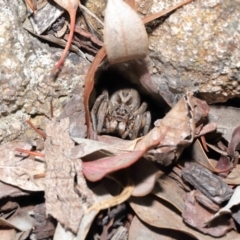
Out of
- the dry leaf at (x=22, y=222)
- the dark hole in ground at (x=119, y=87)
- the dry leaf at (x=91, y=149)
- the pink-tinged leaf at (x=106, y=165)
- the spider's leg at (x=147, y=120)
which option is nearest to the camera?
the pink-tinged leaf at (x=106, y=165)

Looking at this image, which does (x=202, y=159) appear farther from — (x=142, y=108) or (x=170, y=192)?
(x=142, y=108)

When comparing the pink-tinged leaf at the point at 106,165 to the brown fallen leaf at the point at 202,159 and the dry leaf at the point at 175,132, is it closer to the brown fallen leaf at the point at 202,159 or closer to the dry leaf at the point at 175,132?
the dry leaf at the point at 175,132

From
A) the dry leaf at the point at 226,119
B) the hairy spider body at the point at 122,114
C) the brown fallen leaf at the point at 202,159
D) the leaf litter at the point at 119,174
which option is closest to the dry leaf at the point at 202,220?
the leaf litter at the point at 119,174

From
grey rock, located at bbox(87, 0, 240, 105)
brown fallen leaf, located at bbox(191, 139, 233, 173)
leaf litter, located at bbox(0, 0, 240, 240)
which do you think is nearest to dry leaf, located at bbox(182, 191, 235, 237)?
leaf litter, located at bbox(0, 0, 240, 240)

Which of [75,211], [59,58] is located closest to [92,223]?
[75,211]

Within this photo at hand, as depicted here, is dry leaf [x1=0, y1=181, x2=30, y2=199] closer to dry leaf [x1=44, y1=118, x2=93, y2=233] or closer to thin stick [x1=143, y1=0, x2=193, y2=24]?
dry leaf [x1=44, y1=118, x2=93, y2=233]

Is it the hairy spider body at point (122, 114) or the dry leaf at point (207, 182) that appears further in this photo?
the hairy spider body at point (122, 114)

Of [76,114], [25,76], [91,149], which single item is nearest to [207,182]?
[91,149]

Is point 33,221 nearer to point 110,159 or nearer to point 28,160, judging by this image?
point 28,160
